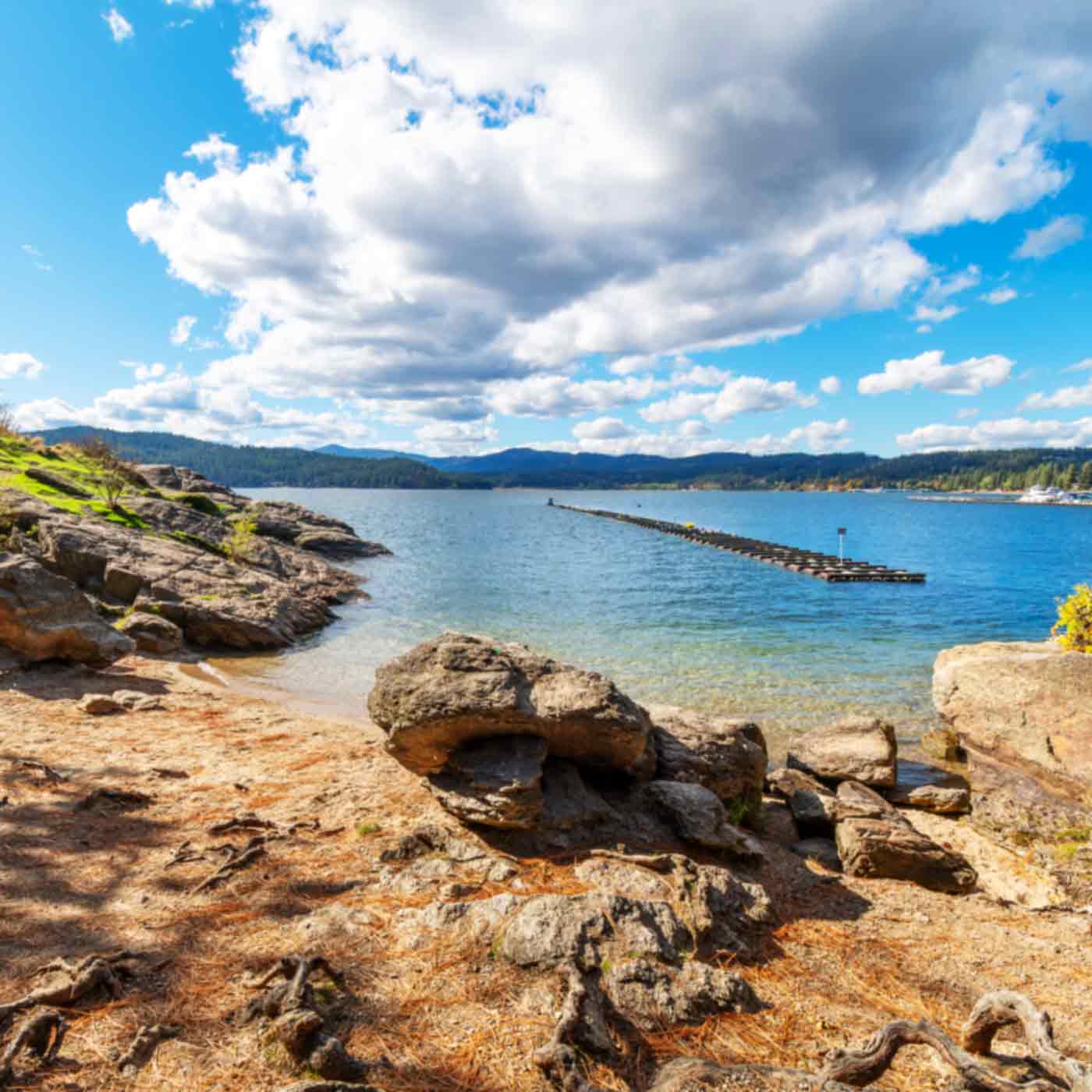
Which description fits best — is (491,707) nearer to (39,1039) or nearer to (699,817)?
(699,817)

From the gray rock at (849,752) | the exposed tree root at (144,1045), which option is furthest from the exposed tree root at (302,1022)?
the gray rock at (849,752)

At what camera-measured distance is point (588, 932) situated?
455 centimetres

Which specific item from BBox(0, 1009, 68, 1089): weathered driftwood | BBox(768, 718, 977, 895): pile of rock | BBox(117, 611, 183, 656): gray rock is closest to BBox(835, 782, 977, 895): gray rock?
BBox(768, 718, 977, 895): pile of rock

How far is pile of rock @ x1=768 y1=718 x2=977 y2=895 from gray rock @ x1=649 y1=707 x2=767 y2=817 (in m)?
1.02

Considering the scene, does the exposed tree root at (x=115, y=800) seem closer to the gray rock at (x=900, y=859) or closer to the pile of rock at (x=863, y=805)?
the pile of rock at (x=863, y=805)

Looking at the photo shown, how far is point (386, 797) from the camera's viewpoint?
310 inches

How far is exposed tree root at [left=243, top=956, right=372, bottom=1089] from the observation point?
3.37 m

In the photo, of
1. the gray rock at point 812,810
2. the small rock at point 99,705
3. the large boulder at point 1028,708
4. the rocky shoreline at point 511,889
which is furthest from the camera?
the large boulder at point 1028,708

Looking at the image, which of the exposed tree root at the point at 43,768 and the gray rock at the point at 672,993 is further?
the exposed tree root at the point at 43,768

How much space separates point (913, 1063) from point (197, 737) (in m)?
10.5

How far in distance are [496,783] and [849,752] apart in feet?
28.4

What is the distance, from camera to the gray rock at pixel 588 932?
174 inches

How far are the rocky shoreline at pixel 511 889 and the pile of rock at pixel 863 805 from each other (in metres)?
0.05

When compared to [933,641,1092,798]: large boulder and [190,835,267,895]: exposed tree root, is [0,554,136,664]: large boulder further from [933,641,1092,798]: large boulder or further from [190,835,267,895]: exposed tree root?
[933,641,1092,798]: large boulder
